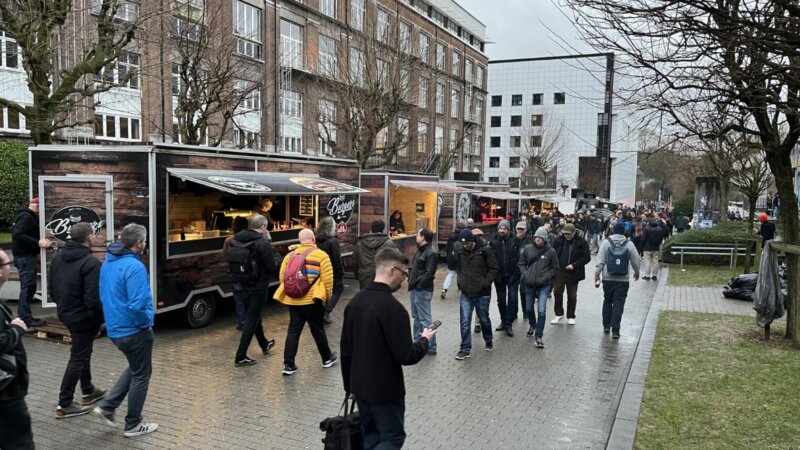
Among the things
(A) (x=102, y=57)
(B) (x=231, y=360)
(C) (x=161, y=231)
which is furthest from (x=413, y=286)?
(A) (x=102, y=57)

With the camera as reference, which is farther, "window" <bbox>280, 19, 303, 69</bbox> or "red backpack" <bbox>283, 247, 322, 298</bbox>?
"window" <bbox>280, 19, 303, 69</bbox>

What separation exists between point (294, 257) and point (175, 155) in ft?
10.6

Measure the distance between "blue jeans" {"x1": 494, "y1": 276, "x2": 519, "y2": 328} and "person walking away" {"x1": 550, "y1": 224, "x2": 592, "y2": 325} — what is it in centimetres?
82

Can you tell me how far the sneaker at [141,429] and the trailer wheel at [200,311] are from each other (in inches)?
155

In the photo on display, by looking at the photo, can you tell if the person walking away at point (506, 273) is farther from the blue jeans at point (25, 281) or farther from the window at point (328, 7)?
the window at point (328, 7)

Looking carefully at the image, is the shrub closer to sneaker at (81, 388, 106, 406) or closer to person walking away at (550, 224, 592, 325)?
sneaker at (81, 388, 106, 406)

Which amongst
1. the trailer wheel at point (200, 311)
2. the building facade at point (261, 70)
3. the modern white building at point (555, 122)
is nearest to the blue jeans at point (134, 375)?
the trailer wheel at point (200, 311)

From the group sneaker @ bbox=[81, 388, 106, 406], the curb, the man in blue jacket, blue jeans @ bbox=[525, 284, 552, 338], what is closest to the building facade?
the man in blue jacket

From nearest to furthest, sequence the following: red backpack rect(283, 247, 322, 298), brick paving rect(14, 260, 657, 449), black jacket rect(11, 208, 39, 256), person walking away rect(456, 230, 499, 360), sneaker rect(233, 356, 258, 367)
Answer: brick paving rect(14, 260, 657, 449), red backpack rect(283, 247, 322, 298), sneaker rect(233, 356, 258, 367), person walking away rect(456, 230, 499, 360), black jacket rect(11, 208, 39, 256)

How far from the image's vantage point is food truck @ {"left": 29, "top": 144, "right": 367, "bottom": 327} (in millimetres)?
8102

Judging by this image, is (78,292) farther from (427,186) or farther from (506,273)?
(427,186)

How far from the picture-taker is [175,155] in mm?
8523

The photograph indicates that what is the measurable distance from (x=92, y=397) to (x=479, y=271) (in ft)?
15.8

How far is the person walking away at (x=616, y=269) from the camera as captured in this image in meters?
8.90
